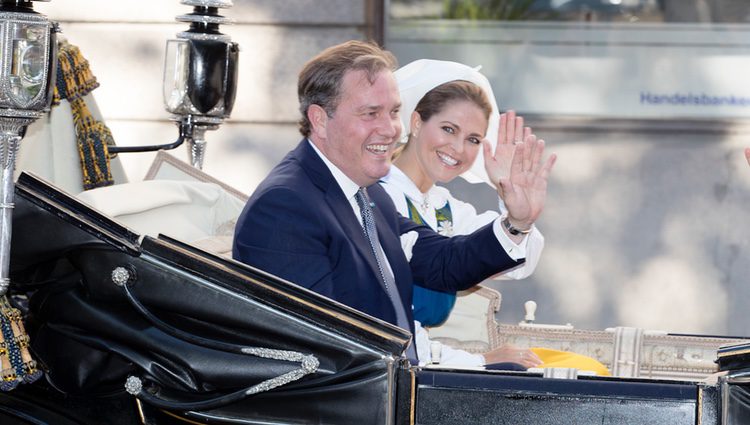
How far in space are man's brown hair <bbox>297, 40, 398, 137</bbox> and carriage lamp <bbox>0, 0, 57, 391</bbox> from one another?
788 mm

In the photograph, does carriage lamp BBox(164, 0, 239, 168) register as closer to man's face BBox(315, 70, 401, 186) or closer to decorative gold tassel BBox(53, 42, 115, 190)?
decorative gold tassel BBox(53, 42, 115, 190)

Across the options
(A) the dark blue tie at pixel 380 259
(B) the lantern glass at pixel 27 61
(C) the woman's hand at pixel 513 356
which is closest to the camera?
(B) the lantern glass at pixel 27 61

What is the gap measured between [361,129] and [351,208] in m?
0.20

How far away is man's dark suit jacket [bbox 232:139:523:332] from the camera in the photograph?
2.80m

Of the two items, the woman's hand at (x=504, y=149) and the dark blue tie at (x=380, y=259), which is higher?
the woman's hand at (x=504, y=149)

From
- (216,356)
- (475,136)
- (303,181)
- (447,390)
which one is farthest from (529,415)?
(475,136)

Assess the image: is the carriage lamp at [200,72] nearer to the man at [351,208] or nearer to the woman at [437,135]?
the woman at [437,135]

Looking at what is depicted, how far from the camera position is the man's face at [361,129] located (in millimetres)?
3098

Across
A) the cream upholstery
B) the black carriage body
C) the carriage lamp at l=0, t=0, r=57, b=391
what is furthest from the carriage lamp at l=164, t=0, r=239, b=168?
the black carriage body

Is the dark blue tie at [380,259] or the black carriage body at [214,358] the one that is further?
the dark blue tie at [380,259]

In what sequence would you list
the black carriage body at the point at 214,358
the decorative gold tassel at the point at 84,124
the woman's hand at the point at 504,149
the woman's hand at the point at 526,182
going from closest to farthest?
the black carriage body at the point at 214,358 < the woman's hand at the point at 526,182 < the woman's hand at the point at 504,149 < the decorative gold tassel at the point at 84,124

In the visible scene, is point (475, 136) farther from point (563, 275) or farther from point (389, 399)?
point (563, 275)

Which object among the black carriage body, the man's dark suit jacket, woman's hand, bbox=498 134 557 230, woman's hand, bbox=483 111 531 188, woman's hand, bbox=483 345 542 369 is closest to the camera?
the black carriage body

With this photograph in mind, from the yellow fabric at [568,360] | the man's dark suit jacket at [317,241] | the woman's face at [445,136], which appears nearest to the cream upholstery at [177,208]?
the man's dark suit jacket at [317,241]
